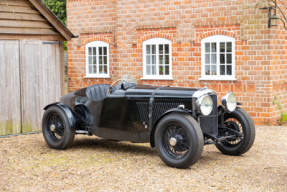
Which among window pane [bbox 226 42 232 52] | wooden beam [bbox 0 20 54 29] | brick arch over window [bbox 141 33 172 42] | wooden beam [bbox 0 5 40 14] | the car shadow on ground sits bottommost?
the car shadow on ground

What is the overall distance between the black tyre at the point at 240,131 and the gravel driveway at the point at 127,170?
0.15 metres

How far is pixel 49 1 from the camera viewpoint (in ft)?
77.0

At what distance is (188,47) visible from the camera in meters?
12.8

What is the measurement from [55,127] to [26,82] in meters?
2.31

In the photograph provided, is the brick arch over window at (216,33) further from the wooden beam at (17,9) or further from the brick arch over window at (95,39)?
the wooden beam at (17,9)

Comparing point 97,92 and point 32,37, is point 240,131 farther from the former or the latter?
point 32,37

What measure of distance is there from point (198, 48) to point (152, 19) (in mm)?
1893

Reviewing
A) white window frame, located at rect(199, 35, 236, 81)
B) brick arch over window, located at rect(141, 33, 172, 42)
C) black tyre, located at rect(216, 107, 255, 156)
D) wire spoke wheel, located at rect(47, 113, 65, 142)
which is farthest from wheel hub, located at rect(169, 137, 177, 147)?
brick arch over window, located at rect(141, 33, 172, 42)

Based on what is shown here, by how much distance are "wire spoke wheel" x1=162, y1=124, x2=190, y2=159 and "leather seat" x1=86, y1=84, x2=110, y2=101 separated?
187cm

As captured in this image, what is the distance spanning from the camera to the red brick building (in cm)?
1172

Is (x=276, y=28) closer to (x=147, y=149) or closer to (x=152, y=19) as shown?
(x=152, y=19)

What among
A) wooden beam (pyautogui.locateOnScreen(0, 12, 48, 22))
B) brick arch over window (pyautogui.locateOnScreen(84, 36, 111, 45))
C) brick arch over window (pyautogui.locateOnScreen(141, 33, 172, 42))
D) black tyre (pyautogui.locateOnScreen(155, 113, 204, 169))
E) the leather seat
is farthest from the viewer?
brick arch over window (pyautogui.locateOnScreen(84, 36, 111, 45))

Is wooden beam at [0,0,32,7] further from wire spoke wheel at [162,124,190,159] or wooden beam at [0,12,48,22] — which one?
wire spoke wheel at [162,124,190,159]

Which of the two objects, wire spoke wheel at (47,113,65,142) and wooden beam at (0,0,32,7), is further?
wooden beam at (0,0,32,7)
